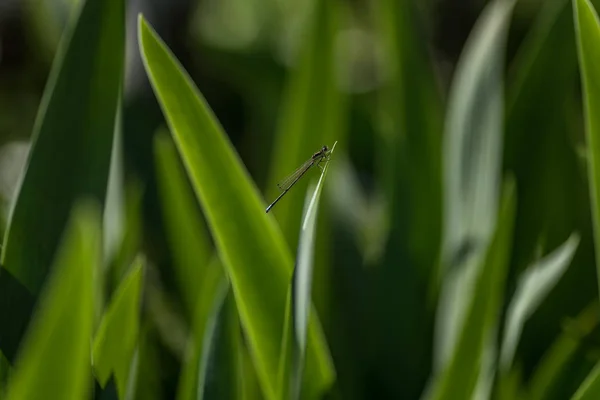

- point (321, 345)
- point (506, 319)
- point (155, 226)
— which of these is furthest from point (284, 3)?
point (321, 345)

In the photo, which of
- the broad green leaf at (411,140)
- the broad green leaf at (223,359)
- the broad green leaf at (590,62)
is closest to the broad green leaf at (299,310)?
the broad green leaf at (223,359)

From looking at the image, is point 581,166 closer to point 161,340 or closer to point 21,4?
point 161,340

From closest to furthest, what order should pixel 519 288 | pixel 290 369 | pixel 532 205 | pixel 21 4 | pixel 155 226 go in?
1. pixel 290 369
2. pixel 519 288
3. pixel 532 205
4. pixel 155 226
5. pixel 21 4

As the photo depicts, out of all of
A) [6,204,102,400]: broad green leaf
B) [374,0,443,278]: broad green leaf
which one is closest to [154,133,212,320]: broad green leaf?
[374,0,443,278]: broad green leaf

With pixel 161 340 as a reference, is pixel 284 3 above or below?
above

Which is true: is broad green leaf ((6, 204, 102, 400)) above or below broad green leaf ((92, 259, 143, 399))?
above

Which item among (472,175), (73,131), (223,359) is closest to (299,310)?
(223,359)

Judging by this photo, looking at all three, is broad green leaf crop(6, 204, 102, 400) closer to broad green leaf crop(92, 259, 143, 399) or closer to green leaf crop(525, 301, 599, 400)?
broad green leaf crop(92, 259, 143, 399)
